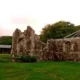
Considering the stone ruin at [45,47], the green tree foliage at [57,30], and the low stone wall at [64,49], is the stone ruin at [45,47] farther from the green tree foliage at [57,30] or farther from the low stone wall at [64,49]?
the green tree foliage at [57,30]

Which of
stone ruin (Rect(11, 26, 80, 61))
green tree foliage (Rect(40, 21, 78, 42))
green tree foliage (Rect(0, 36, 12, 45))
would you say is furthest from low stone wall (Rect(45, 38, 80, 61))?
green tree foliage (Rect(0, 36, 12, 45))

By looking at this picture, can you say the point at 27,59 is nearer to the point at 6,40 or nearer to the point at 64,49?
the point at 64,49

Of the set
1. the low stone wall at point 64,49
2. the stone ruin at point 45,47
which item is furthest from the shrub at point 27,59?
the low stone wall at point 64,49

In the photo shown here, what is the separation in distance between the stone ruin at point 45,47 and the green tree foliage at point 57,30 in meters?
28.1

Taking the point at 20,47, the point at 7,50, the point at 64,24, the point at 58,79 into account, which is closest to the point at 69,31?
the point at 64,24

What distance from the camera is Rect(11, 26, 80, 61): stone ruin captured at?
37.4 m

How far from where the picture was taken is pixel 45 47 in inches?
1587

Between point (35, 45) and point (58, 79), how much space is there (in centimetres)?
2229

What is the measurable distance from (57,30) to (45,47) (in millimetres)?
32505

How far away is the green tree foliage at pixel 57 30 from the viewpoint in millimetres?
70812

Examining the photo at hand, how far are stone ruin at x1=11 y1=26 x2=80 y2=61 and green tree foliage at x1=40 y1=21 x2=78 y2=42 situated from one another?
2806 cm

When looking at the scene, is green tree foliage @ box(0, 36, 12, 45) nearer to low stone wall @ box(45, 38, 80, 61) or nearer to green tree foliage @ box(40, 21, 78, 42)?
green tree foliage @ box(40, 21, 78, 42)

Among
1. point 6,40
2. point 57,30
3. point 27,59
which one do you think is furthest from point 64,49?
point 6,40

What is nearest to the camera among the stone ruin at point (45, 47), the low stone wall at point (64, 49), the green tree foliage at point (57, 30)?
the low stone wall at point (64, 49)
